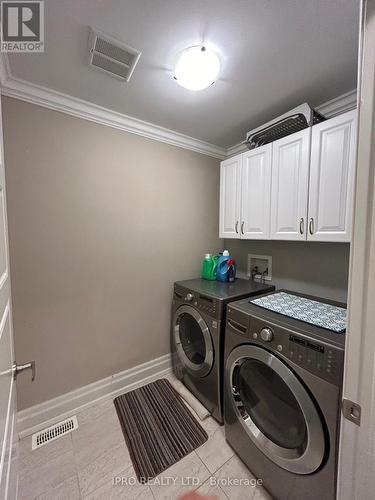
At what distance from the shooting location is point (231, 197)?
1.85 meters

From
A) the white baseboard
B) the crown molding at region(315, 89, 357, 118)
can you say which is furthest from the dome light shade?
the white baseboard

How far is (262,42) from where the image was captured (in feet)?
3.20

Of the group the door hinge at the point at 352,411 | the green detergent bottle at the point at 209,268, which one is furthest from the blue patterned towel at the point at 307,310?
the green detergent bottle at the point at 209,268

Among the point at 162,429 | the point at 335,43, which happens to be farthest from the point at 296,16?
the point at 162,429

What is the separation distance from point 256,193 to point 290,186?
0.93 feet

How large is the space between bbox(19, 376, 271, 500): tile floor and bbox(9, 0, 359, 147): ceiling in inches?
92.5

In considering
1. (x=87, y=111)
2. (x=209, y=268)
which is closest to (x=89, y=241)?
(x=87, y=111)

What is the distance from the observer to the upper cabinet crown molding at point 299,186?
1144 mm

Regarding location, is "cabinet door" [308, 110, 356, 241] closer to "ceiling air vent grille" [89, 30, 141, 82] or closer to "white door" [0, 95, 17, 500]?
"ceiling air vent grille" [89, 30, 141, 82]

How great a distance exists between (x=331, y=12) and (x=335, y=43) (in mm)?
173

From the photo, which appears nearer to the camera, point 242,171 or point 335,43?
point 335,43

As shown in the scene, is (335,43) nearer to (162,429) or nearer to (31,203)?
(31,203)

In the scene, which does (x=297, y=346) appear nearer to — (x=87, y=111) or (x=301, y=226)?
(x=301, y=226)

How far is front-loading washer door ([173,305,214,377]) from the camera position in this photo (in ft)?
4.77
